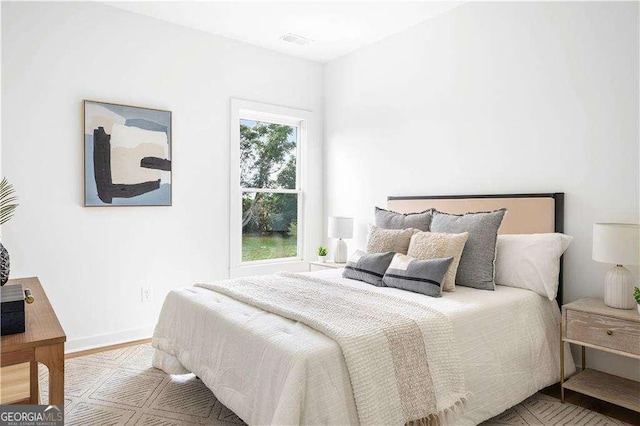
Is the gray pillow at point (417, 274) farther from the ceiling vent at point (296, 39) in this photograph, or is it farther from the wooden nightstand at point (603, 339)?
the ceiling vent at point (296, 39)

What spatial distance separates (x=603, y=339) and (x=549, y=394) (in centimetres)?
55

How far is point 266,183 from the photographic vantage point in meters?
4.41

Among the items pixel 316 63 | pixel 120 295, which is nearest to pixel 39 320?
pixel 120 295

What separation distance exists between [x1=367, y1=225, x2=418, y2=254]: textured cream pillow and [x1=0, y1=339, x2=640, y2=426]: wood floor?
4.07 ft

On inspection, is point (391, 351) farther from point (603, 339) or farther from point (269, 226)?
point (269, 226)

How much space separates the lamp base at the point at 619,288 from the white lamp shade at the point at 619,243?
117mm

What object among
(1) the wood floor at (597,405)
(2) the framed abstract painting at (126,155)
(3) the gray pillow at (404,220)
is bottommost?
(1) the wood floor at (597,405)

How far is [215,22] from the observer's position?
3.66m

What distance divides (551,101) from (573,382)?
1.79m

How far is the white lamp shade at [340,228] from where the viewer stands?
3.99m

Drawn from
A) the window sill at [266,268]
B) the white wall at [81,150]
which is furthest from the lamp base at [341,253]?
the white wall at [81,150]

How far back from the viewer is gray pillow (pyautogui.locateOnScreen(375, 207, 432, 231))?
3070 millimetres

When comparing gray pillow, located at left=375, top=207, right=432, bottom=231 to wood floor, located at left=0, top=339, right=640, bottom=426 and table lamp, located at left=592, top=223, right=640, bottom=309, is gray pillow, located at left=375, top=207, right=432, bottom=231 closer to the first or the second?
table lamp, located at left=592, top=223, right=640, bottom=309
